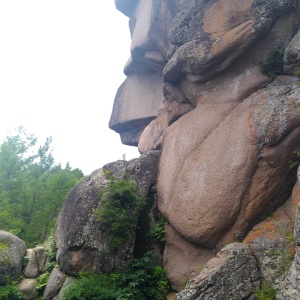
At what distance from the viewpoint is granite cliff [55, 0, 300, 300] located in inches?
388

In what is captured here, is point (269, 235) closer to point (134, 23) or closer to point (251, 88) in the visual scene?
point (251, 88)

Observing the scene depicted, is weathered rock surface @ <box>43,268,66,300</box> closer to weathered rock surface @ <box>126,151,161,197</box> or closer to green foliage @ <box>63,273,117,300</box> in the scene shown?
green foliage @ <box>63,273,117,300</box>

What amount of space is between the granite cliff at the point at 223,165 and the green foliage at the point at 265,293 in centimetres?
18

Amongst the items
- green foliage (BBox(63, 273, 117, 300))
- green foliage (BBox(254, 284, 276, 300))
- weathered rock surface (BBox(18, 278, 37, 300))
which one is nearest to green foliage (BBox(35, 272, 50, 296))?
weathered rock surface (BBox(18, 278, 37, 300))

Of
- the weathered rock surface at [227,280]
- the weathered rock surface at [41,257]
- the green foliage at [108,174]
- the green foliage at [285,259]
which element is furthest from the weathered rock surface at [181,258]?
the weathered rock surface at [41,257]

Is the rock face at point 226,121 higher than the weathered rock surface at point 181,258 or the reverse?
higher

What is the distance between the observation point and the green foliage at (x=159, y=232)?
13859 millimetres

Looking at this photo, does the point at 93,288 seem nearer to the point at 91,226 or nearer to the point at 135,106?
the point at 91,226

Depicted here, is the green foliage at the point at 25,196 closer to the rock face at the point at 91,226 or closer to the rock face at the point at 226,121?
the rock face at the point at 91,226

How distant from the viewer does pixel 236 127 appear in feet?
41.4

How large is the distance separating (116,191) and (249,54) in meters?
7.77

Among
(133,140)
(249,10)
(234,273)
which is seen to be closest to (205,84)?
(249,10)

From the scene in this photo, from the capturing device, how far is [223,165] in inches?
482

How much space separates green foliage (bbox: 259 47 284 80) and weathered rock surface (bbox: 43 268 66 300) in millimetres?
11421
